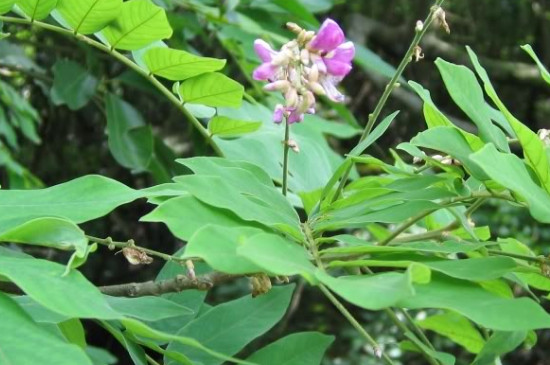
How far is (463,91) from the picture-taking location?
566 millimetres

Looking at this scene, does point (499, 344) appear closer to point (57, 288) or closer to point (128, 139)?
point (57, 288)

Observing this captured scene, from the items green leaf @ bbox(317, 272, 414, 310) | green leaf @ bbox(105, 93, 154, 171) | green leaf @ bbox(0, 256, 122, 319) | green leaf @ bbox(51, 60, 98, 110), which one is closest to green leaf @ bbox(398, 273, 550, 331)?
green leaf @ bbox(317, 272, 414, 310)

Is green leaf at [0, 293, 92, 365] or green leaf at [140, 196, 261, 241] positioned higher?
green leaf at [140, 196, 261, 241]

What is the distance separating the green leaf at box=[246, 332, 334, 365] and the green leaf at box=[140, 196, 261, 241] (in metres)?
0.16

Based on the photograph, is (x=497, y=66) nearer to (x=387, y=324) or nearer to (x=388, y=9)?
(x=388, y=9)

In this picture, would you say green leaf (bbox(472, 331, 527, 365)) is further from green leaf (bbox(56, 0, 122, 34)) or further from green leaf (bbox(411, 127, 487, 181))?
green leaf (bbox(56, 0, 122, 34))

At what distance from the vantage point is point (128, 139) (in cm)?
121

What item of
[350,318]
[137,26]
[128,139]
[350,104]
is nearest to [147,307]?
[350,318]

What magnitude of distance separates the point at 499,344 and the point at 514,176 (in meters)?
0.19

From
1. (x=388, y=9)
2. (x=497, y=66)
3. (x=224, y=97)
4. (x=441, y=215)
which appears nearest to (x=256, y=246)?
(x=224, y=97)

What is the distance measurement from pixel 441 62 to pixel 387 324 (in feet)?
8.86

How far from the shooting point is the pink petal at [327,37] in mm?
595

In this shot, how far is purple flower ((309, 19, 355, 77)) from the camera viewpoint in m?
0.60

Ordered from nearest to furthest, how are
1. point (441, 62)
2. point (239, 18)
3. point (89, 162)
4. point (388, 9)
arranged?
1. point (441, 62)
2. point (239, 18)
3. point (89, 162)
4. point (388, 9)
